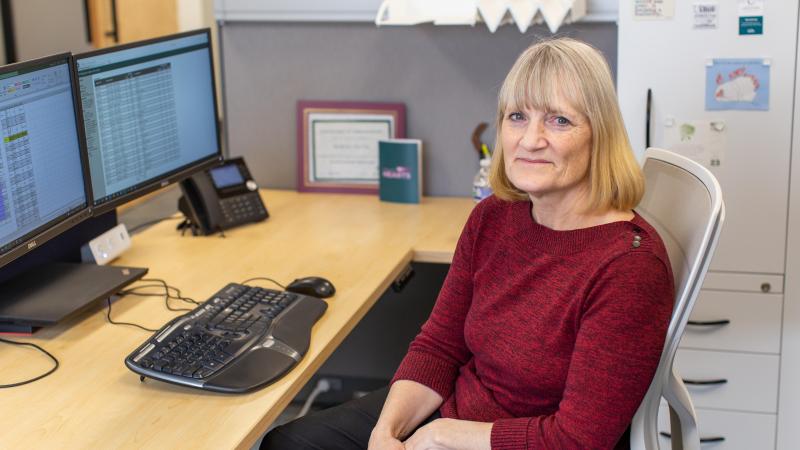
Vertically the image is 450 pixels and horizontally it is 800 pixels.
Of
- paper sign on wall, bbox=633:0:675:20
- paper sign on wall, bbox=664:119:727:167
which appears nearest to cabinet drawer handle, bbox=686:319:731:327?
paper sign on wall, bbox=664:119:727:167

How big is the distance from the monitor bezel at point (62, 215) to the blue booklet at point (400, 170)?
3.11 ft

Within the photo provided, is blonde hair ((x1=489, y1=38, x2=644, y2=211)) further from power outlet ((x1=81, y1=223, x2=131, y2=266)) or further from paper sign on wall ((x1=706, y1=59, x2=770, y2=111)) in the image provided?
power outlet ((x1=81, y1=223, x2=131, y2=266))

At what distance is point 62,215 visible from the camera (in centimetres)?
189

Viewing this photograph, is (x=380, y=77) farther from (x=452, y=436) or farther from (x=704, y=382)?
(x=452, y=436)

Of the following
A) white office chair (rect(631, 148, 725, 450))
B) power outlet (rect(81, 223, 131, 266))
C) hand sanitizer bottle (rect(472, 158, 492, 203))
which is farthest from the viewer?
hand sanitizer bottle (rect(472, 158, 492, 203))

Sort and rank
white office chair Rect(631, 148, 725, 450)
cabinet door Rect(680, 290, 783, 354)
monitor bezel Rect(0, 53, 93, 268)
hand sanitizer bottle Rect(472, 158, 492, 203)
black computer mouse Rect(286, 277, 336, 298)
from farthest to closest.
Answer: hand sanitizer bottle Rect(472, 158, 492, 203) < cabinet door Rect(680, 290, 783, 354) < black computer mouse Rect(286, 277, 336, 298) < monitor bezel Rect(0, 53, 93, 268) < white office chair Rect(631, 148, 725, 450)

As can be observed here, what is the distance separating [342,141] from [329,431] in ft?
3.91

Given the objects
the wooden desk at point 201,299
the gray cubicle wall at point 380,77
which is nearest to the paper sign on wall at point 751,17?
the gray cubicle wall at point 380,77

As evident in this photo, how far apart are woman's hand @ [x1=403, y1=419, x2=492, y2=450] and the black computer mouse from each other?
436mm

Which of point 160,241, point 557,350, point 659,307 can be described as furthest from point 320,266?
point 659,307

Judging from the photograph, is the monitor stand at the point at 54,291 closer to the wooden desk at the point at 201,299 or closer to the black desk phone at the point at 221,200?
the wooden desk at the point at 201,299

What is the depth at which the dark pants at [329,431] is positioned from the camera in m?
1.79

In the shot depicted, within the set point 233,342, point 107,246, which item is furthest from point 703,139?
point 107,246

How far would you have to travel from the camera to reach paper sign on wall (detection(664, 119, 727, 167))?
7.72 feet
